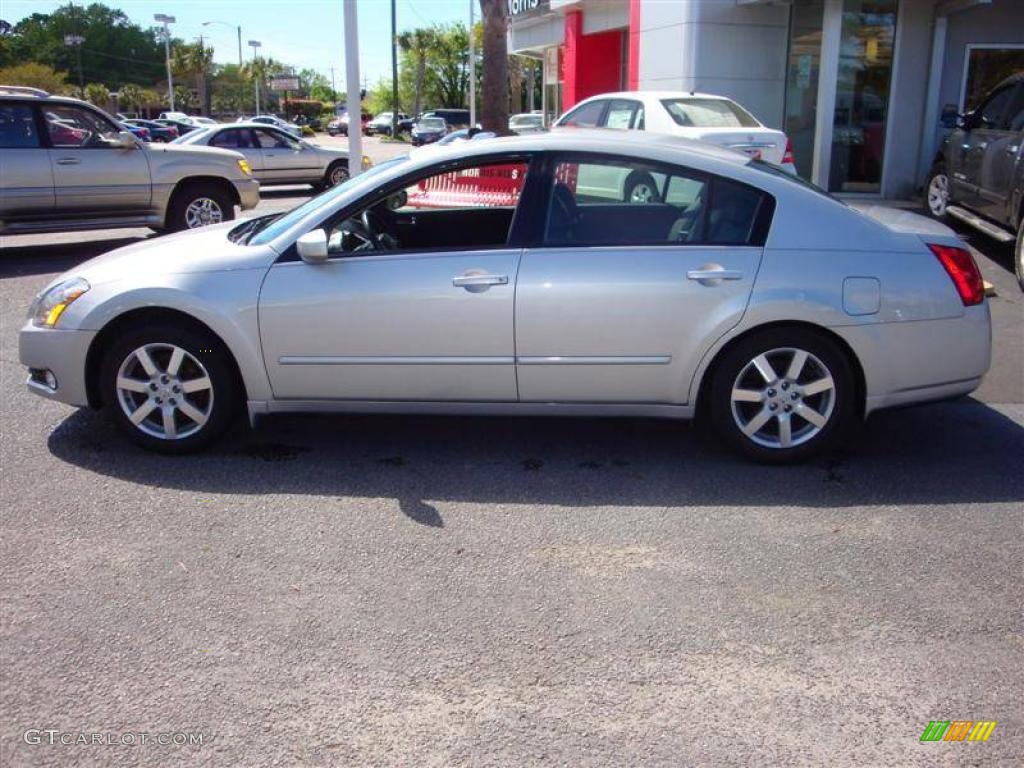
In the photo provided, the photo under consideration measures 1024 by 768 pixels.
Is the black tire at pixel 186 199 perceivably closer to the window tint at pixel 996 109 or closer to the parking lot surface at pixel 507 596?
the parking lot surface at pixel 507 596

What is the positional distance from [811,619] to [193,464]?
3.09 m

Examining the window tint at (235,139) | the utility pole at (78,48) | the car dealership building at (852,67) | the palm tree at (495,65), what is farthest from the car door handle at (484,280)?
the utility pole at (78,48)

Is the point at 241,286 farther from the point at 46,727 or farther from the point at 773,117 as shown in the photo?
the point at 773,117

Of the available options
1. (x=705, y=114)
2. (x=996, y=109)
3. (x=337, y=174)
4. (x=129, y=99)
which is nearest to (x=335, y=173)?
(x=337, y=174)

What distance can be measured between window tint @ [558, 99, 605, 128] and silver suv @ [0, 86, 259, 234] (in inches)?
198

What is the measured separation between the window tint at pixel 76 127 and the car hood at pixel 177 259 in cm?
697

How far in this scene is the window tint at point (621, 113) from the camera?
13289mm

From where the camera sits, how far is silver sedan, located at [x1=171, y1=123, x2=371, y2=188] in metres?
18.5

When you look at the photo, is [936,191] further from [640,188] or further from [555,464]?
[555,464]

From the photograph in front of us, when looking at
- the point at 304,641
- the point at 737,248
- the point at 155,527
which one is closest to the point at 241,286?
the point at 155,527

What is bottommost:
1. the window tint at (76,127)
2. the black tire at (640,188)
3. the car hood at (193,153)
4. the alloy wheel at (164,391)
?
the alloy wheel at (164,391)

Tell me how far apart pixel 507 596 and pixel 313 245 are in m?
2.02

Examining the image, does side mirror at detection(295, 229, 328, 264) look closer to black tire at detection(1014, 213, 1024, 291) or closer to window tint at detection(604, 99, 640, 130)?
black tire at detection(1014, 213, 1024, 291)

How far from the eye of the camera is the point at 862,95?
1584cm
